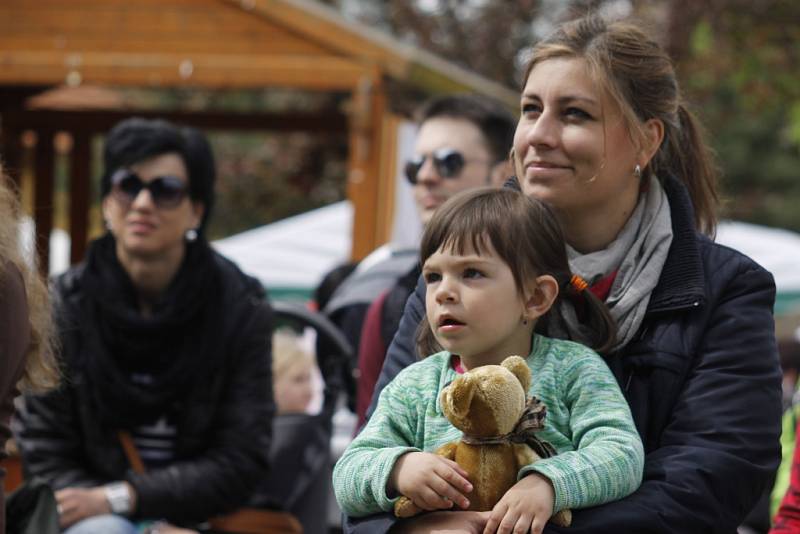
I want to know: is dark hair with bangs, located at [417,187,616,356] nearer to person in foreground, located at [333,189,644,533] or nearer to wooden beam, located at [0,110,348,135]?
person in foreground, located at [333,189,644,533]

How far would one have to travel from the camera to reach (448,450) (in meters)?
2.60

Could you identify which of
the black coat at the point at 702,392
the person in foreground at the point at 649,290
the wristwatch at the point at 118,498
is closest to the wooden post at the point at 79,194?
the wristwatch at the point at 118,498

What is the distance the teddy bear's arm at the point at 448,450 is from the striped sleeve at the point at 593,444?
5.5 inches

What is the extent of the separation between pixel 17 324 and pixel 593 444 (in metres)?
1.33

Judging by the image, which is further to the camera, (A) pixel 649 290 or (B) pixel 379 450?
(A) pixel 649 290

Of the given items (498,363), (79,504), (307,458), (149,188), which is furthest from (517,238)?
(307,458)

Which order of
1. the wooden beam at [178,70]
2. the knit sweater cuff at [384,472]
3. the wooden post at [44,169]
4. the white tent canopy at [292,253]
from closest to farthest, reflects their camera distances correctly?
the knit sweater cuff at [384,472], the wooden beam at [178,70], the wooden post at [44,169], the white tent canopy at [292,253]

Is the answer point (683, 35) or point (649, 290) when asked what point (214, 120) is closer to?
point (683, 35)

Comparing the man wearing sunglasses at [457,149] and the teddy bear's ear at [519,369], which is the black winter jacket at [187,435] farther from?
the teddy bear's ear at [519,369]

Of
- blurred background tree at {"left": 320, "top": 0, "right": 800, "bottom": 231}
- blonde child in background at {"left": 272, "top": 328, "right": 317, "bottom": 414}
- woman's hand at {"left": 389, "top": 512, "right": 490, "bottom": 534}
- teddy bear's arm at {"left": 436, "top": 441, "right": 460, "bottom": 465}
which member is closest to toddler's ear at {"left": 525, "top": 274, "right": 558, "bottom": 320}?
teddy bear's arm at {"left": 436, "top": 441, "right": 460, "bottom": 465}

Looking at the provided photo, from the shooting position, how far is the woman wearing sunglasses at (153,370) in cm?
468

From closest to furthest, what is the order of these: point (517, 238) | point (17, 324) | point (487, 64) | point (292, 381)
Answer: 1. point (517, 238)
2. point (17, 324)
3. point (292, 381)
4. point (487, 64)

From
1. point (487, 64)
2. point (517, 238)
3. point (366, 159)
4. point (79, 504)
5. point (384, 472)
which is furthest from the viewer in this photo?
point (487, 64)

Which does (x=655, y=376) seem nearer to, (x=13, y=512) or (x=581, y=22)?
(x=581, y=22)
